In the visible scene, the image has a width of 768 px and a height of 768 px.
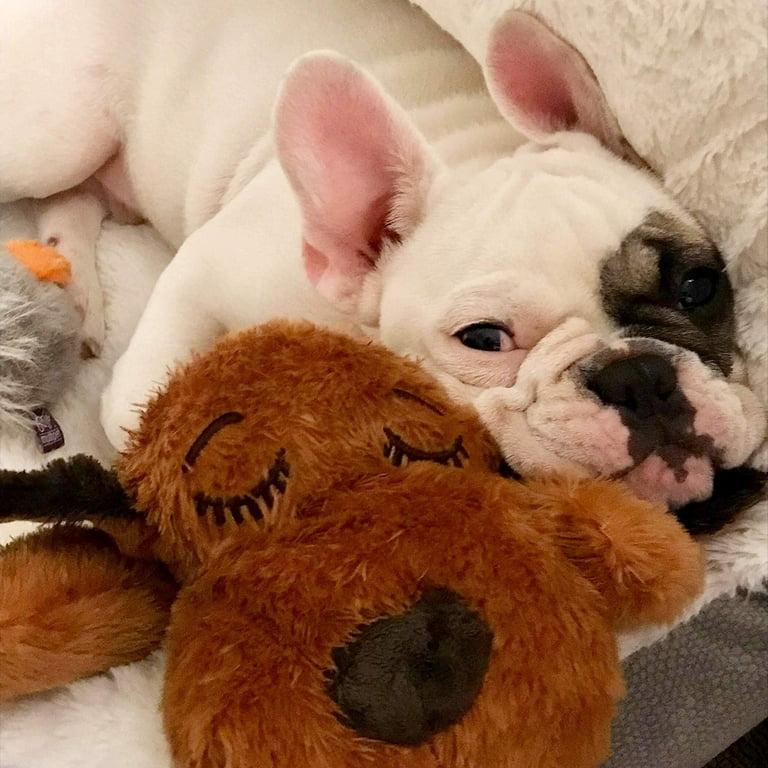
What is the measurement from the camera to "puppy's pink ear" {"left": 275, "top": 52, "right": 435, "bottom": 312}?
78cm

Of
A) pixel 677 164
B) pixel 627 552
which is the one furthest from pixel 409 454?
pixel 677 164

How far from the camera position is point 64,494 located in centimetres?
57

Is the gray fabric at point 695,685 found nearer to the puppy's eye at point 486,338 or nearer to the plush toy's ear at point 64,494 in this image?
the puppy's eye at point 486,338

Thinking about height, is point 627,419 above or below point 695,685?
above

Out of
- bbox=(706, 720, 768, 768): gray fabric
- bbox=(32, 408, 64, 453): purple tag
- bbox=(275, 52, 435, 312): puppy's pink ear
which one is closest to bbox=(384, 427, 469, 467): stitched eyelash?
bbox=(275, 52, 435, 312): puppy's pink ear

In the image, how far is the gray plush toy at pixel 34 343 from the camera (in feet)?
3.21

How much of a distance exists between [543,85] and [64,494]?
63cm

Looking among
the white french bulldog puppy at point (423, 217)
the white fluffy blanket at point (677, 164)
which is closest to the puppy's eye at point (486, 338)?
the white french bulldog puppy at point (423, 217)

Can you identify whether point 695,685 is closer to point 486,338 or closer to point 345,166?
point 486,338

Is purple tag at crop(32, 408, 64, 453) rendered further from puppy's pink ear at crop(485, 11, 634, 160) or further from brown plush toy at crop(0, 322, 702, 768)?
puppy's pink ear at crop(485, 11, 634, 160)

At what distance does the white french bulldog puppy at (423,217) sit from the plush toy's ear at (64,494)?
0.18 metres

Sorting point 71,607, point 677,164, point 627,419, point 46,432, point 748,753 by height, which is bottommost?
point 748,753

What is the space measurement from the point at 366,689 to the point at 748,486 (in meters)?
0.42

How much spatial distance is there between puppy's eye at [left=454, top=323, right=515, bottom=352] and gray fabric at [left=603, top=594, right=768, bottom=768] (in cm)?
27
